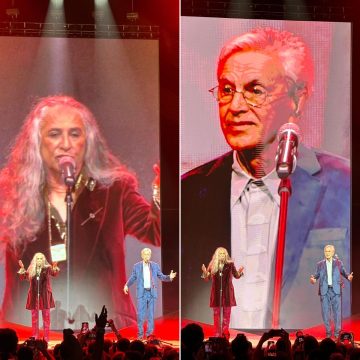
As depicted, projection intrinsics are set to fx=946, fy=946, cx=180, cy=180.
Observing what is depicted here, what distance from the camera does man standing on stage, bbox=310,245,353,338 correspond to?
475 inches

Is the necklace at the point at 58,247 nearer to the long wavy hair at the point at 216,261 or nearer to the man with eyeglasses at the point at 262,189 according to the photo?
the man with eyeglasses at the point at 262,189

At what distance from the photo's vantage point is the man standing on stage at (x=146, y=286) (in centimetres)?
1197

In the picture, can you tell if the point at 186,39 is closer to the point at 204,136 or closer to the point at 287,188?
the point at 204,136

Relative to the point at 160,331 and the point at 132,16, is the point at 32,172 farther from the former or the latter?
the point at 160,331

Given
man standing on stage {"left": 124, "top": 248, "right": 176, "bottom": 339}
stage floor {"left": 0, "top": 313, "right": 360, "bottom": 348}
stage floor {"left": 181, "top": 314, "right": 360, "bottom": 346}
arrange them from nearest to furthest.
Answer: man standing on stage {"left": 124, "top": 248, "right": 176, "bottom": 339}, stage floor {"left": 0, "top": 313, "right": 360, "bottom": 348}, stage floor {"left": 181, "top": 314, "right": 360, "bottom": 346}

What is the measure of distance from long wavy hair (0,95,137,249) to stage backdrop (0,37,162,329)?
0.10 metres

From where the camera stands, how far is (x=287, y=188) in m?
12.4

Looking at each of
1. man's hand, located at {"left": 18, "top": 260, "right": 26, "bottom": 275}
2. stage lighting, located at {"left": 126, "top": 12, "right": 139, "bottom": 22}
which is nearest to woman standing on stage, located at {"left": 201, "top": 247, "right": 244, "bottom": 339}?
man's hand, located at {"left": 18, "top": 260, "right": 26, "bottom": 275}

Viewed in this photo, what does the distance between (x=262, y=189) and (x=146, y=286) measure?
199 centimetres

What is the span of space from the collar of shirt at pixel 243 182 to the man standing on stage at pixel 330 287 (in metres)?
1.05

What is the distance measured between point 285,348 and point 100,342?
40.8 inches

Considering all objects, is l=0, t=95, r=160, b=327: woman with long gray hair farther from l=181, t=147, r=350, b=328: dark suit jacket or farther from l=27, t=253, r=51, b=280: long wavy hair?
l=181, t=147, r=350, b=328: dark suit jacket

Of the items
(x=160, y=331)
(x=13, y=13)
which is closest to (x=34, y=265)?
(x=160, y=331)

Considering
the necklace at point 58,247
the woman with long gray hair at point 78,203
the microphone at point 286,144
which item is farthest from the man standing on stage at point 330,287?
the necklace at point 58,247
